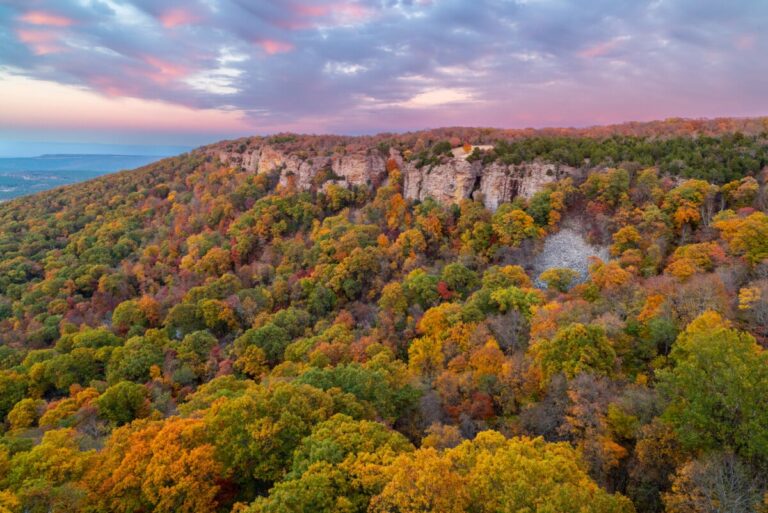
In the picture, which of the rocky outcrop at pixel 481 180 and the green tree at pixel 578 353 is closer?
the green tree at pixel 578 353

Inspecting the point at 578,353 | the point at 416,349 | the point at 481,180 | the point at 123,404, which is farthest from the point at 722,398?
the point at 481,180

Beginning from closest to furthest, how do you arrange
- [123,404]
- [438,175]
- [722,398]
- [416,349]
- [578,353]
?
[722,398], [578,353], [123,404], [416,349], [438,175]

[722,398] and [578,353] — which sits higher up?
[722,398]

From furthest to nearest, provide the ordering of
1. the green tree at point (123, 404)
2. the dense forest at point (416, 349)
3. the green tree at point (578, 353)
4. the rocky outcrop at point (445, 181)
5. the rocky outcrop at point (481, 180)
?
the rocky outcrop at point (445, 181), the rocky outcrop at point (481, 180), the green tree at point (123, 404), the green tree at point (578, 353), the dense forest at point (416, 349)

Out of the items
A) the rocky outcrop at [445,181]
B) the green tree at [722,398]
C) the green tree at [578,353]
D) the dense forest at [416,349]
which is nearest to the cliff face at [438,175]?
the rocky outcrop at [445,181]

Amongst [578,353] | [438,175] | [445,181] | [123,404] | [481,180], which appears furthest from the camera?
[438,175]

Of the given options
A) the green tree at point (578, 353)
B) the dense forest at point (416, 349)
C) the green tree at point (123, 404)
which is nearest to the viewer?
the dense forest at point (416, 349)

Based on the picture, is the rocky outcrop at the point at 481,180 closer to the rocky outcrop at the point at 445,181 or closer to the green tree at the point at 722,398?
the rocky outcrop at the point at 445,181

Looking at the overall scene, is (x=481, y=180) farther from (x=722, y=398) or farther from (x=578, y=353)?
(x=722, y=398)
